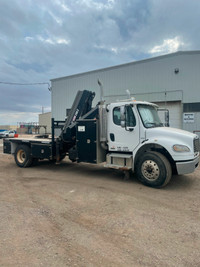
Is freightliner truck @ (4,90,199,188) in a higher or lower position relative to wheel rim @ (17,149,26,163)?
higher

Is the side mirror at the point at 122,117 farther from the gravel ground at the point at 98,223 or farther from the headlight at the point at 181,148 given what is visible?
the gravel ground at the point at 98,223

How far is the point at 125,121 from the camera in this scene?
19.8 ft

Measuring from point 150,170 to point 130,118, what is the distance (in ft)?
5.43

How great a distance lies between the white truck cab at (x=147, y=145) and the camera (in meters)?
5.41

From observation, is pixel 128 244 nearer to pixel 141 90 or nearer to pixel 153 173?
pixel 153 173

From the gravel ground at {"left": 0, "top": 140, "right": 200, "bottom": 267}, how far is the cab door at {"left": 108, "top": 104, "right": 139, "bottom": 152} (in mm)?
1149

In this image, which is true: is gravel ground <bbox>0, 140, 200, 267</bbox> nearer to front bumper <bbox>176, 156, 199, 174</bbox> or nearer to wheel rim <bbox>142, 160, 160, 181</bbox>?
wheel rim <bbox>142, 160, 160, 181</bbox>

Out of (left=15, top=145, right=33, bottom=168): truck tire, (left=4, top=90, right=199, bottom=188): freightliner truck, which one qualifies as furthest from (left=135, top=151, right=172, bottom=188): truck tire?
(left=15, top=145, right=33, bottom=168): truck tire

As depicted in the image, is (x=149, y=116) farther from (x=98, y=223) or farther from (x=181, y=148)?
(x=98, y=223)

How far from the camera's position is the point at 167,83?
15.3 metres

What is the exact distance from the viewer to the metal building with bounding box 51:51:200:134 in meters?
14.4

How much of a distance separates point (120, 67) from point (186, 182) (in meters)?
13.2

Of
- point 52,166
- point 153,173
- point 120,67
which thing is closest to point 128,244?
point 153,173

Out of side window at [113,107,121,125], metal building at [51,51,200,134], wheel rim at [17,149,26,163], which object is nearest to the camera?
side window at [113,107,121,125]
